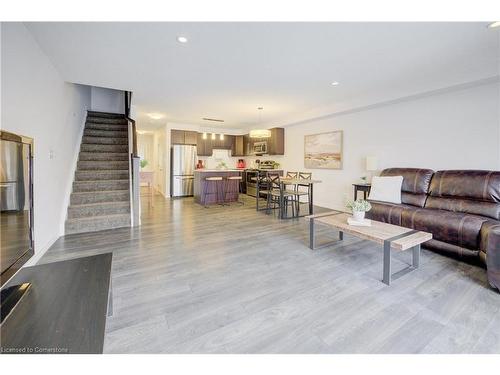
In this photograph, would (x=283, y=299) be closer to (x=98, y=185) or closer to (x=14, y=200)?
(x=14, y=200)

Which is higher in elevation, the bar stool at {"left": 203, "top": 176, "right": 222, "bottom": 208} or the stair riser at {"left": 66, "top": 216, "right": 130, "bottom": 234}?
the bar stool at {"left": 203, "top": 176, "right": 222, "bottom": 208}

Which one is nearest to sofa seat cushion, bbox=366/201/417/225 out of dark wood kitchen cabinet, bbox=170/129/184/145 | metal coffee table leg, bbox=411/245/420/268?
metal coffee table leg, bbox=411/245/420/268

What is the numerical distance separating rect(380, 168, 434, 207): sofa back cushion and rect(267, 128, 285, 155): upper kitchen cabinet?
3886 mm

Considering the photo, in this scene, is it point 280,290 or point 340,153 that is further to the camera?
point 340,153

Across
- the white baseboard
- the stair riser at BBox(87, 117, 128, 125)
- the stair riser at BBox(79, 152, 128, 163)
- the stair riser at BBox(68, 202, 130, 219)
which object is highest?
the stair riser at BBox(87, 117, 128, 125)

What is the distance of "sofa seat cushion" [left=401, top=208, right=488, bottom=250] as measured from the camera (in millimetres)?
2641

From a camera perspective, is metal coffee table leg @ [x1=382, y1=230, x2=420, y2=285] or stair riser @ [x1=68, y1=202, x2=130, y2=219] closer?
metal coffee table leg @ [x1=382, y1=230, x2=420, y2=285]

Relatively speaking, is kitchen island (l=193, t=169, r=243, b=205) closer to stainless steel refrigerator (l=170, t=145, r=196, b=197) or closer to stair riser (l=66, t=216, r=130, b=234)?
stainless steel refrigerator (l=170, t=145, r=196, b=197)

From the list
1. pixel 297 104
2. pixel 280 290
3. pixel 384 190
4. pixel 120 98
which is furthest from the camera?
pixel 120 98

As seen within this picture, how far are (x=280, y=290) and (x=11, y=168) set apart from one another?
7.41 feet

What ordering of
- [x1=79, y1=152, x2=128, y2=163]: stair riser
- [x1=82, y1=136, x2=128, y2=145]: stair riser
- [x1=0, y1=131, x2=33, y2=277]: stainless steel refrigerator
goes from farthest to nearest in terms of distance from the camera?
1. [x1=82, y1=136, x2=128, y2=145]: stair riser
2. [x1=79, y1=152, x2=128, y2=163]: stair riser
3. [x1=0, y1=131, x2=33, y2=277]: stainless steel refrigerator
